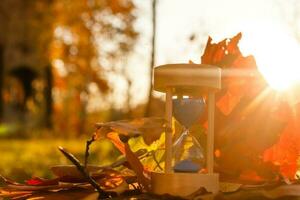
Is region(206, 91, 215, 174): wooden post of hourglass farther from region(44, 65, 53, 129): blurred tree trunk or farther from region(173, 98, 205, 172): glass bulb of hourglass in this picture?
region(44, 65, 53, 129): blurred tree trunk

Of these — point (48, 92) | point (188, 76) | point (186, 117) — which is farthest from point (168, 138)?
point (48, 92)

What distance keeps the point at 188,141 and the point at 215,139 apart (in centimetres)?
10

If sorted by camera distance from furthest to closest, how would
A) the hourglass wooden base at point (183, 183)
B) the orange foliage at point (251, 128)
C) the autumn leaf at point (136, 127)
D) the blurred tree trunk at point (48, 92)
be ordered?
the blurred tree trunk at point (48, 92) < the orange foliage at point (251, 128) < the hourglass wooden base at point (183, 183) < the autumn leaf at point (136, 127)

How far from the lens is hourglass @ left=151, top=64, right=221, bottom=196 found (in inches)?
88.0

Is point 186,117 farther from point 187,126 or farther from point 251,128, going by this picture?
point 251,128

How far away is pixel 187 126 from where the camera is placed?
93.8 inches

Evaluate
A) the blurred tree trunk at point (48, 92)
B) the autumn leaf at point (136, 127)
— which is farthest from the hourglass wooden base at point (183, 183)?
the blurred tree trunk at point (48, 92)

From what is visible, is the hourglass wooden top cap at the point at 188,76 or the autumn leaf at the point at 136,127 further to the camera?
the hourglass wooden top cap at the point at 188,76

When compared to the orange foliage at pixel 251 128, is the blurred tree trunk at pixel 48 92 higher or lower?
higher

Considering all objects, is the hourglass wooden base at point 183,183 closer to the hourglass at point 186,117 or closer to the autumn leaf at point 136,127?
the hourglass at point 186,117

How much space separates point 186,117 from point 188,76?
0.15 metres

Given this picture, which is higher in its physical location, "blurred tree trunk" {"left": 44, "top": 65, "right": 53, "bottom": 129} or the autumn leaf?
"blurred tree trunk" {"left": 44, "top": 65, "right": 53, "bottom": 129}

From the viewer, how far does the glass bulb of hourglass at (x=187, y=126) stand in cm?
232

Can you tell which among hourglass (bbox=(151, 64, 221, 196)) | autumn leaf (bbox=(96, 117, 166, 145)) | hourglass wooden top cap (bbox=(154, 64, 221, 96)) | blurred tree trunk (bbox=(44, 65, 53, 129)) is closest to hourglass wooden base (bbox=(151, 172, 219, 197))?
hourglass (bbox=(151, 64, 221, 196))
